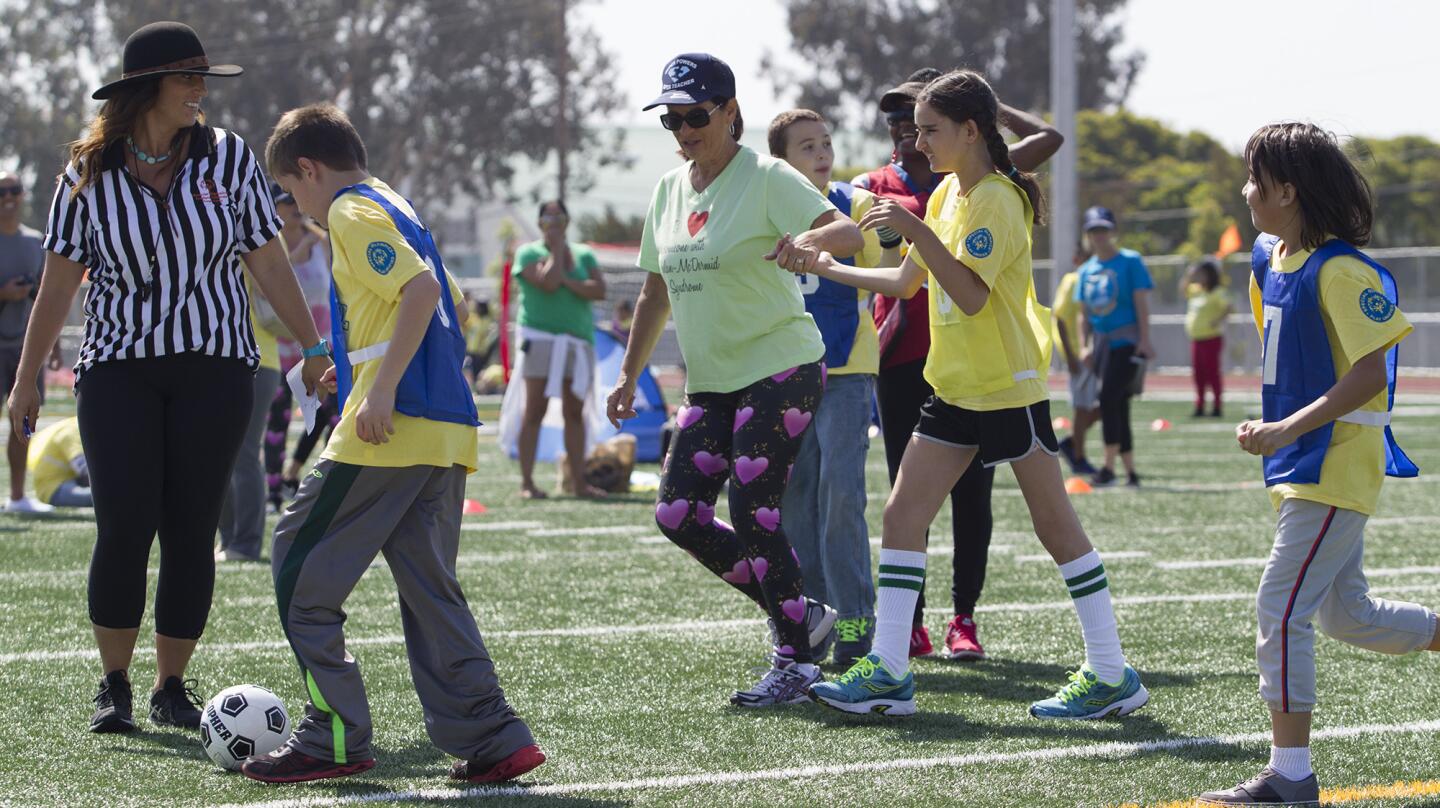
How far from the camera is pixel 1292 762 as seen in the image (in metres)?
4.15

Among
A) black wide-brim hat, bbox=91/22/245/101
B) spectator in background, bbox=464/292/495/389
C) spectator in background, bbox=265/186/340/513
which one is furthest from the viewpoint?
spectator in background, bbox=464/292/495/389

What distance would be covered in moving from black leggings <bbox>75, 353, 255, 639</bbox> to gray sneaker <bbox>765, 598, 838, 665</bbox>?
1.73 metres

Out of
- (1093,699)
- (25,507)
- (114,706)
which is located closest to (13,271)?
(25,507)

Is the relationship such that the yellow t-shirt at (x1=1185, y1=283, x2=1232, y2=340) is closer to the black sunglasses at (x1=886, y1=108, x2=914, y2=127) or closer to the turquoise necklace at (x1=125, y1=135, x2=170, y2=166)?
the black sunglasses at (x1=886, y1=108, x2=914, y2=127)

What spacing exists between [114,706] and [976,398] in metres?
2.58

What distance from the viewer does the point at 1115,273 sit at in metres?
12.7

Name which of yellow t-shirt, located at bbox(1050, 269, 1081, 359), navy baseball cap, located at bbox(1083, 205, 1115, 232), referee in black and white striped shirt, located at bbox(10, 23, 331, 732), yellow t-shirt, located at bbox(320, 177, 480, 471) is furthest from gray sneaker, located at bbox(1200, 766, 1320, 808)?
yellow t-shirt, located at bbox(1050, 269, 1081, 359)

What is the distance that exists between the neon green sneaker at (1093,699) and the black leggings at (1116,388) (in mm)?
7576

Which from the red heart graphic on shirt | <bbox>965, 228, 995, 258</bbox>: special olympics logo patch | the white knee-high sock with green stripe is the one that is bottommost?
the white knee-high sock with green stripe

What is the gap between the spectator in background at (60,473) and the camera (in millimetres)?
11000

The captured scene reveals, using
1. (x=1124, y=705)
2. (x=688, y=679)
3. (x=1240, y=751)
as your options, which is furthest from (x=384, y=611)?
(x=1240, y=751)

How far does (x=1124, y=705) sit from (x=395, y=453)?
7.35 ft

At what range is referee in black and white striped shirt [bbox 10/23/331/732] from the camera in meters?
4.96

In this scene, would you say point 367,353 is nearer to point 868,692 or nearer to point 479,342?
point 868,692
